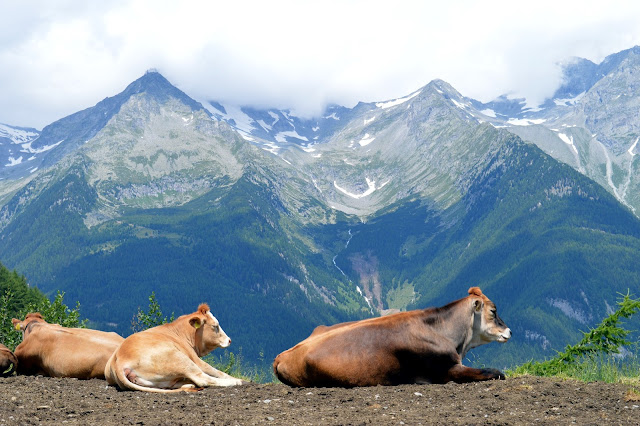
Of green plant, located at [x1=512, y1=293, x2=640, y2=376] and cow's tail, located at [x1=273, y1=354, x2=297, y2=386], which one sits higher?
green plant, located at [x1=512, y1=293, x2=640, y2=376]

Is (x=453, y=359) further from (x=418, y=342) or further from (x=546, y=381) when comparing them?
(x=546, y=381)

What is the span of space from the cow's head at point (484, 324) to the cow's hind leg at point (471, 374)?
171 centimetres

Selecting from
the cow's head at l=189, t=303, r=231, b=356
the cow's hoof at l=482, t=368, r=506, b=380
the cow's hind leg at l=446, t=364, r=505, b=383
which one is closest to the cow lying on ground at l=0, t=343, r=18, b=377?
the cow's head at l=189, t=303, r=231, b=356

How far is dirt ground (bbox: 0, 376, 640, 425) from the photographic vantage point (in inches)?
418

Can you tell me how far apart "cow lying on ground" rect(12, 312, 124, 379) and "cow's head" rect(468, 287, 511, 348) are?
9.81 meters

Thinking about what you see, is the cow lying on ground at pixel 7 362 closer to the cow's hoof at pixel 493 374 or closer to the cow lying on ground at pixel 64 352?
the cow lying on ground at pixel 64 352

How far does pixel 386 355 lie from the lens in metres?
14.4

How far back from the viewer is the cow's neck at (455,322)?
1541 cm

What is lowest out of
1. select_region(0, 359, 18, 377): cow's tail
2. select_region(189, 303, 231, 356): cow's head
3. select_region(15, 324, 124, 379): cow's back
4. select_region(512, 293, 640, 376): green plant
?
select_region(0, 359, 18, 377): cow's tail

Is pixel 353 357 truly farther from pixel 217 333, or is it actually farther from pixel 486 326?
pixel 217 333

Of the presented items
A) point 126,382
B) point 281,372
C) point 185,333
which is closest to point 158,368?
point 126,382

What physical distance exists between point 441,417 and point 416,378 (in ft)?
12.8

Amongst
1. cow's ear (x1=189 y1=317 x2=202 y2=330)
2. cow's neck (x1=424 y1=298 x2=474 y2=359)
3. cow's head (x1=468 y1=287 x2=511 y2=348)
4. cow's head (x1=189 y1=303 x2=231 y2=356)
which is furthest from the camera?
cow's head (x1=189 y1=303 x2=231 y2=356)

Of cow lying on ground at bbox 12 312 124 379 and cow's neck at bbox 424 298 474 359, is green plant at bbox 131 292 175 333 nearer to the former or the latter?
cow lying on ground at bbox 12 312 124 379
